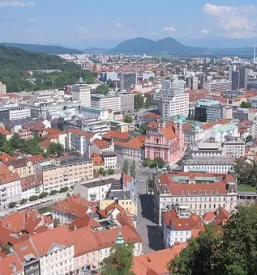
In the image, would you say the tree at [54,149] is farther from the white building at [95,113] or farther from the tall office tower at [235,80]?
the tall office tower at [235,80]

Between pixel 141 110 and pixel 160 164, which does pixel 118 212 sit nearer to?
pixel 160 164

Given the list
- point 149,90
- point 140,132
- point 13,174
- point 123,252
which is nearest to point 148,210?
point 13,174

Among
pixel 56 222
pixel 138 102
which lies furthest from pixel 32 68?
pixel 56 222

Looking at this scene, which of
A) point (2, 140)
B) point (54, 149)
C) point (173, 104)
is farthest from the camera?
point (173, 104)

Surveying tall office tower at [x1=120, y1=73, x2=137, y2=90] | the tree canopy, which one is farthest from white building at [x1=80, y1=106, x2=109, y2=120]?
the tree canopy

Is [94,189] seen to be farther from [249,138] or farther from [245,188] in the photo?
[249,138]

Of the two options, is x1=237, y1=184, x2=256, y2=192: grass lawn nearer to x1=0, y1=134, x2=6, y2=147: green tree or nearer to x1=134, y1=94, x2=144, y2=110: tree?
x1=0, y1=134, x2=6, y2=147: green tree
